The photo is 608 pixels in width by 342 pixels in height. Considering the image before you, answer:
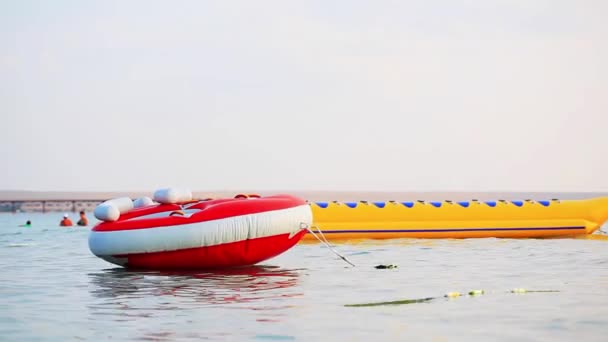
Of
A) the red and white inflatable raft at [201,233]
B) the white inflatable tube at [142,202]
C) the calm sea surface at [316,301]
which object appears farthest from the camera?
the white inflatable tube at [142,202]

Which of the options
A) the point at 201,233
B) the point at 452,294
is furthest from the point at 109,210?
the point at 452,294

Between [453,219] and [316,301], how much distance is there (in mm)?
13185

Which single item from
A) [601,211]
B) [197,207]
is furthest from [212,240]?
[601,211]

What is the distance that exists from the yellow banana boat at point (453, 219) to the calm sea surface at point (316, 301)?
519 centimetres

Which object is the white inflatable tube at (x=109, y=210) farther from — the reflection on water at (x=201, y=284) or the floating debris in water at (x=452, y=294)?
the floating debris in water at (x=452, y=294)

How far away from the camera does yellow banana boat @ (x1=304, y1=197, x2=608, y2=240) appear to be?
22.1 m

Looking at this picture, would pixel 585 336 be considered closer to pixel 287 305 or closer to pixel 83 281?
pixel 287 305

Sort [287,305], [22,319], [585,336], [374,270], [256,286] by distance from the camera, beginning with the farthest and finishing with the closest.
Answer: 1. [374,270]
2. [256,286]
3. [287,305]
4. [22,319]
5. [585,336]

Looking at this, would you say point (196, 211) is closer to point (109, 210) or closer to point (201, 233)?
point (201, 233)

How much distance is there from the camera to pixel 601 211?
23.7 meters

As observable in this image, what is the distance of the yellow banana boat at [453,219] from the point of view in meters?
22.1

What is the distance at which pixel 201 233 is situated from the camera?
13.4 m

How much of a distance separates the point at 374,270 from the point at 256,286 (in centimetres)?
286

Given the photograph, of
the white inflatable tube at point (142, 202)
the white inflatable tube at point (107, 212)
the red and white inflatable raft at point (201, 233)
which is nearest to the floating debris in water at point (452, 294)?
the red and white inflatable raft at point (201, 233)
